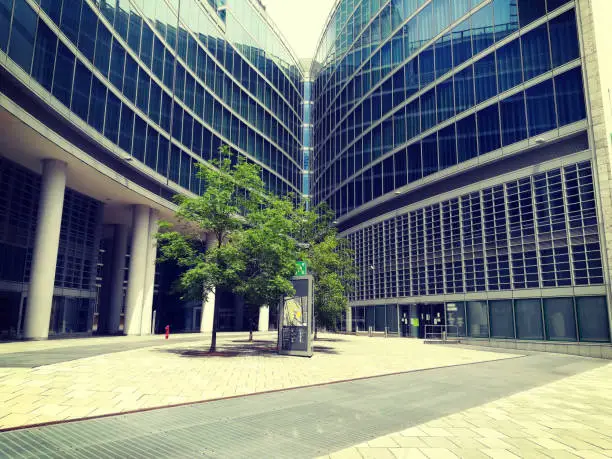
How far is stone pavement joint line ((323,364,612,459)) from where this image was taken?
6.91m

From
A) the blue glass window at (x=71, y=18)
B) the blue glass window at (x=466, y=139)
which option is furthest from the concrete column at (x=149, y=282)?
the blue glass window at (x=466, y=139)

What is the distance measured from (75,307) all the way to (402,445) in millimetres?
34189

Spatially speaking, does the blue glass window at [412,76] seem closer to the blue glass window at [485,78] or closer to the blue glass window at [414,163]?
the blue glass window at [414,163]

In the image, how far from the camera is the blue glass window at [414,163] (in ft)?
132

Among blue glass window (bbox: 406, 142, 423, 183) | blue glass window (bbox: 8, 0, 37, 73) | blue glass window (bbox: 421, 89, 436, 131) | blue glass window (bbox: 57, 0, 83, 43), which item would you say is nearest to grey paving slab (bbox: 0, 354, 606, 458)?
blue glass window (bbox: 8, 0, 37, 73)

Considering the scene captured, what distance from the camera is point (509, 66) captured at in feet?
105

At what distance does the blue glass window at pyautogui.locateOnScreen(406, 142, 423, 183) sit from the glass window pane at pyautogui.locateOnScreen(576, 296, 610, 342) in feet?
57.9

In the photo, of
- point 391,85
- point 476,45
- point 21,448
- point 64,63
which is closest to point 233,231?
point 64,63

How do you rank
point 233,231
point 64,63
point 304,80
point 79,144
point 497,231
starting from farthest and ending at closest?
point 304,80 → point 497,231 → point 79,144 → point 64,63 → point 233,231

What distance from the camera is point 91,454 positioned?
21.2ft

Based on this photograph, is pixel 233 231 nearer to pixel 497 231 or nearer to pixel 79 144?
pixel 79 144

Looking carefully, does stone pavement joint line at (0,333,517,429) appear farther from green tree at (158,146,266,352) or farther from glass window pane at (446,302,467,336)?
glass window pane at (446,302,467,336)

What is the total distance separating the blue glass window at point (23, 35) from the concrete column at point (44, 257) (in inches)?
274

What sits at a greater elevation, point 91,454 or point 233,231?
point 233,231
